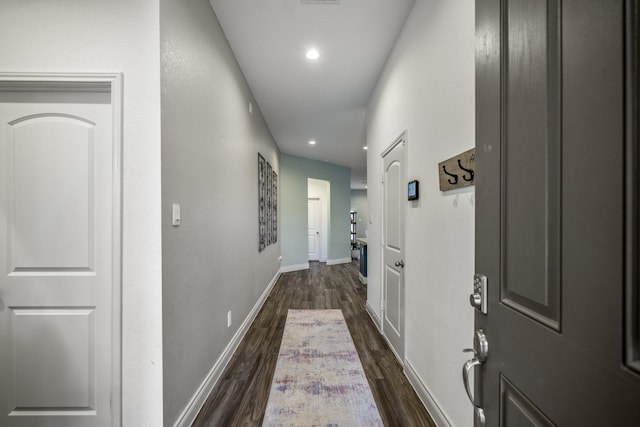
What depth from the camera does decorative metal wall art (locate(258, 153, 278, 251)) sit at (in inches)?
160

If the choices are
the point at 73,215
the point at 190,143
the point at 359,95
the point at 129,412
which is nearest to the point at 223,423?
the point at 129,412

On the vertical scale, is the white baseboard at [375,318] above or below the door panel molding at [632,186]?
below

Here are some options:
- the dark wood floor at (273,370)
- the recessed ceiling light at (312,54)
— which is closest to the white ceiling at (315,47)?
the recessed ceiling light at (312,54)

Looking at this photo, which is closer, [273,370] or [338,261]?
[273,370]

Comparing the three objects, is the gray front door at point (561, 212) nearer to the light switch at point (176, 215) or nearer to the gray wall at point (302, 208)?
the light switch at point (176, 215)

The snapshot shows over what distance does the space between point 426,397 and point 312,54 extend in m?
3.01

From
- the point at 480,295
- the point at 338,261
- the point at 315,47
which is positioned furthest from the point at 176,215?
the point at 338,261

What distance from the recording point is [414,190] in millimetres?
1993

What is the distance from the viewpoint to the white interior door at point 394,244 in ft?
7.70

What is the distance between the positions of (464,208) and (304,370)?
1.81 metres

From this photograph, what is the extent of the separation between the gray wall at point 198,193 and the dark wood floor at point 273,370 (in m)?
0.22

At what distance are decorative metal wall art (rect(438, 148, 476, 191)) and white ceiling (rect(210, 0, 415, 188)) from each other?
1410 millimetres

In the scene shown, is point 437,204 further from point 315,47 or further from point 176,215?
point 315,47

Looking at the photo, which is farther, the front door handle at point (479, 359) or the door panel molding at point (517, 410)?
the front door handle at point (479, 359)
